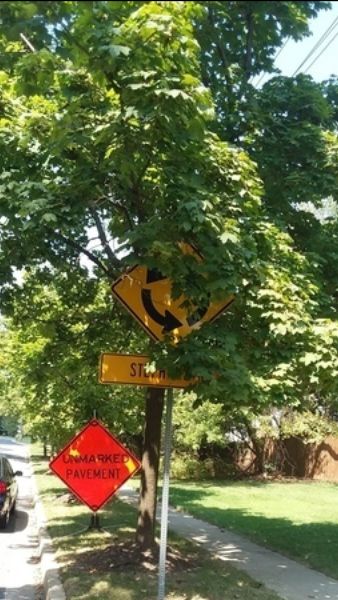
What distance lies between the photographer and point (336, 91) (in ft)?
29.7

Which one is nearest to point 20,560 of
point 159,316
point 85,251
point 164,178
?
point 85,251

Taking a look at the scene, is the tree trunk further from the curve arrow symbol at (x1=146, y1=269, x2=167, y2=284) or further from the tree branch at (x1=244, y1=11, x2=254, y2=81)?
the tree branch at (x1=244, y1=11, x2=254, y2=81)

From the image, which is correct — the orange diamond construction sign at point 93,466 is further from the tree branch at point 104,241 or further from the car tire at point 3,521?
the car tire at point 3,521

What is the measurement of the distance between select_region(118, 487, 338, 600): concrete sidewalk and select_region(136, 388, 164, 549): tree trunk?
1.41 meters

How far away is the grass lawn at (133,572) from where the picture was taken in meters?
7.29

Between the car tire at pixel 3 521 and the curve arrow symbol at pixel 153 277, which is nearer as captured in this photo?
the curve arrow symbol at pixel 153 277

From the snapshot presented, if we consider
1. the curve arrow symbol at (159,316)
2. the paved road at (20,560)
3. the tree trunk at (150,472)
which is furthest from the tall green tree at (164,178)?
the paved road at (20,560)

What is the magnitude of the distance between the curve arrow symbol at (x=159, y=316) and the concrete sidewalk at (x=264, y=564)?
339 centimetres

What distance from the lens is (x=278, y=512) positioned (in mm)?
16500

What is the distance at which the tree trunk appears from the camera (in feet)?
28.7

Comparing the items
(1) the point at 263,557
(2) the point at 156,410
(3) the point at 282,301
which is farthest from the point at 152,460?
(3) the point at 282,301

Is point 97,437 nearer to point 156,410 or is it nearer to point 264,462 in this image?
point 156,410

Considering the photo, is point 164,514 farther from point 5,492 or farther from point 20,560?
point 5,492

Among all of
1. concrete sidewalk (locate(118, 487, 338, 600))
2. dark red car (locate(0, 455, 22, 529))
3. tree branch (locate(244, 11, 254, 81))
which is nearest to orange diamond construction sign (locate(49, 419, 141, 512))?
concrete sidewalk (locate(118, 487, 338, 600))
